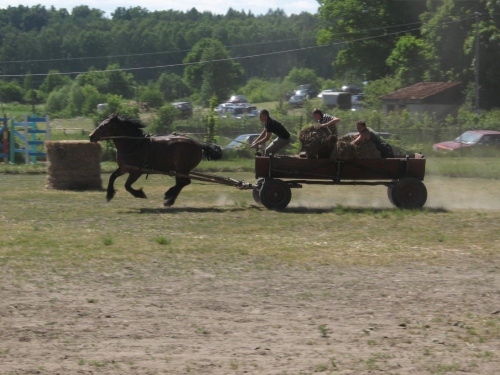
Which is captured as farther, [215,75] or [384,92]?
[215,75]

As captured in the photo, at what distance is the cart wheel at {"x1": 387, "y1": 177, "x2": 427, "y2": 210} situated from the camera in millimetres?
15656

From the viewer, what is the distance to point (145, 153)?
A: 648 inches

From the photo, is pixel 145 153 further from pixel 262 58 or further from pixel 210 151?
pixel 262 58

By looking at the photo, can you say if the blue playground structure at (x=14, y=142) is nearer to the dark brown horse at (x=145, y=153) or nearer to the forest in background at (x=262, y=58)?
the forest in background at (x=262, y=58)

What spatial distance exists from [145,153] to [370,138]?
485cm

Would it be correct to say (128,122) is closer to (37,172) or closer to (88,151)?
(88,151)

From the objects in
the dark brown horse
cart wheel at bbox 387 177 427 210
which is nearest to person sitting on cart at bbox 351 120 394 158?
Answer: cart wheel at bbox 387 177 427 210

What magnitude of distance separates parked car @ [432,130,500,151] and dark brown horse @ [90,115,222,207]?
20.7 metres

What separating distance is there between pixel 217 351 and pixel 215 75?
90.6 meters

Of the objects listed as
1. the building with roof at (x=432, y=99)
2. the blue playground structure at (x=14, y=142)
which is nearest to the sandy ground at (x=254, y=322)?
the blue playground structure at (x=14, y=142)

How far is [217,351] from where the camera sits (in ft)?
22.2

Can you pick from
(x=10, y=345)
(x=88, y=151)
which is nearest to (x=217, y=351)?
(x=10, y=345)

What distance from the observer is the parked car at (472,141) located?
34500 millimetres

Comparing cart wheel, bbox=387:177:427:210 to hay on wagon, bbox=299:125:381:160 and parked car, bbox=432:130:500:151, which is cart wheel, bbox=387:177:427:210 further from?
parked car, bbox=432:130:500:151
